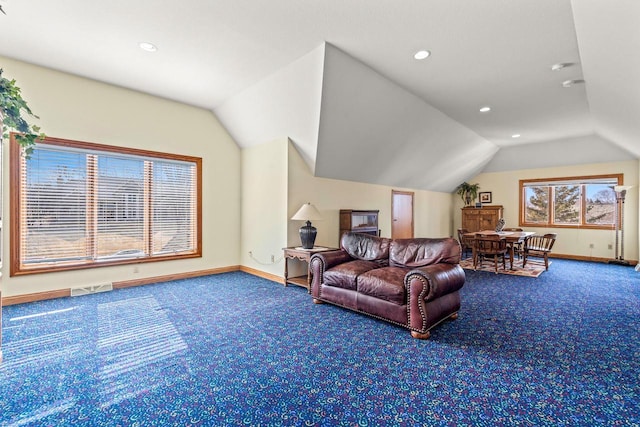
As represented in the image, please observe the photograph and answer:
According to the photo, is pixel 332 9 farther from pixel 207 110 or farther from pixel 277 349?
pixel 207 110

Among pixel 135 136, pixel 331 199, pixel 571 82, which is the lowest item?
pixel 331 199

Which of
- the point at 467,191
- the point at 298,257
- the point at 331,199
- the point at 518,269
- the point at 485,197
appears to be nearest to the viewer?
the point at 298,257

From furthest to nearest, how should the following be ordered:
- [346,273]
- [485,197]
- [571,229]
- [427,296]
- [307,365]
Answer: [485,197] → [571,229] → [346,273] → [427,296] → [307,365]

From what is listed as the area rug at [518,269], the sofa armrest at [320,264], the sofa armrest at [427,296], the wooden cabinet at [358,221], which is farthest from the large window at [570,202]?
the sofa armrest at [320,264]

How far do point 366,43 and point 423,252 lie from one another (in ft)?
8.15

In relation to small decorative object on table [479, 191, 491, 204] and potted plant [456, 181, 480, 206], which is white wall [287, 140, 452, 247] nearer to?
potted plant [456, 181, 480, 206]

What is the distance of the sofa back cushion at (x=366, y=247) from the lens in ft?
12.8

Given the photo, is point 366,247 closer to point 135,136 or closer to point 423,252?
point 423,252

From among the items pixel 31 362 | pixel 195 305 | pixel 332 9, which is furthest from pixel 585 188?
pixel 31 362

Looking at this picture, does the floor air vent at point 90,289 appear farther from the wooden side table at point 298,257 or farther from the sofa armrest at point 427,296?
the sofa armrest at point 427,296

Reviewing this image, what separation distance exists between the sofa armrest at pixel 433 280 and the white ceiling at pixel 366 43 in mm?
2421

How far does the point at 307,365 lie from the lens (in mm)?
2295

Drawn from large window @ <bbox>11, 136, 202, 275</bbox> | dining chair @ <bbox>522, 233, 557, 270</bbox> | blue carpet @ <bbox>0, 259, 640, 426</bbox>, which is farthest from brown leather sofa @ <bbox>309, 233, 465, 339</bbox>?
dining chair @ <bbox>522, 233, 557, 270</bbox>

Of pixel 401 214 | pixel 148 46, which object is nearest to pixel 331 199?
pixel 401 214
